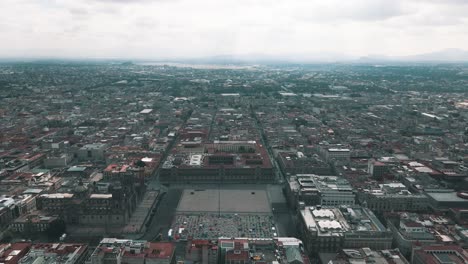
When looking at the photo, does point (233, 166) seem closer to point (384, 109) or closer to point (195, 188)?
point (195, 188)

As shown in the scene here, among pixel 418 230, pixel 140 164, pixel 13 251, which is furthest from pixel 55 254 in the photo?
pixel 418 230

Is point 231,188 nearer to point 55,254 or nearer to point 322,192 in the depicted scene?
point 322,192

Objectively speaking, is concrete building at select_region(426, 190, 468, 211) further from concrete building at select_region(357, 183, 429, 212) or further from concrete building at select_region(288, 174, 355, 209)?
concrete building at select_region(288, 174, 355, 209)

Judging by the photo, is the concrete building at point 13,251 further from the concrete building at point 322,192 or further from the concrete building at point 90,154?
the concrete building at point 90,154

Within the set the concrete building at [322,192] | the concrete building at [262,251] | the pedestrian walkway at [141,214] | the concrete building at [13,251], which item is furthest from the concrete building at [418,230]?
the concrete building at [13,251]

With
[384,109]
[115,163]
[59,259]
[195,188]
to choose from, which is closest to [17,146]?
[115,163]

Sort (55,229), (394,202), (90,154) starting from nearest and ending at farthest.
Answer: (55,229), (394,202), (90,154)

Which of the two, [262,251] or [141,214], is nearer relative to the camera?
[262,251]

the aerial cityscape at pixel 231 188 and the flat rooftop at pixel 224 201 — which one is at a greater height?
the aerial cityscape at pixel 231 188

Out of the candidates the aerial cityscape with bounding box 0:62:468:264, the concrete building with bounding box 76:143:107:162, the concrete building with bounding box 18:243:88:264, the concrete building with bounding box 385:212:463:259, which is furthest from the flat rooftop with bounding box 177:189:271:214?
the concrete building with bounding box 76:143:107:162

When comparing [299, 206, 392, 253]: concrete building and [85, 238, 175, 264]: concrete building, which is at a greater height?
[85, 238, 175, 264]: concrete building
